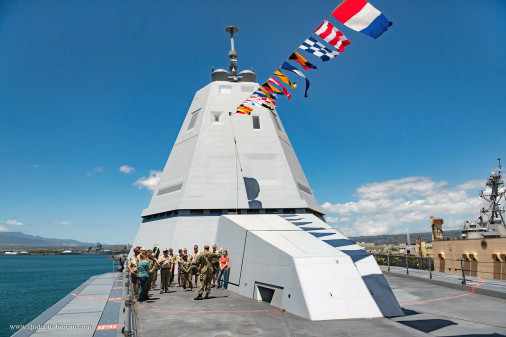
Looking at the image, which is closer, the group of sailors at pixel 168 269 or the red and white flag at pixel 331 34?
the red and white flag at pixel 331 34

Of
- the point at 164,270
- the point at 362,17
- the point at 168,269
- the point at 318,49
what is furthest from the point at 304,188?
the point at 362,17

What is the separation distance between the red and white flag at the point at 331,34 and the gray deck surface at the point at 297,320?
768 centimetres

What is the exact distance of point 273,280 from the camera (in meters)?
9.56

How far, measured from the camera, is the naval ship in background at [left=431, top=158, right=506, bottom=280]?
23422mm

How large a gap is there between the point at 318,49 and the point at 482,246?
918 inches

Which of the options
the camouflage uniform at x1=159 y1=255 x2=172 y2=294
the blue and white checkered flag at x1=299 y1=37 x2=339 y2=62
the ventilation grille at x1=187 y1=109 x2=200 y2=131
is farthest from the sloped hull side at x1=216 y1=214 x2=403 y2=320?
the ventilation grille at x1=187 y1=109 x2=200 y2=131

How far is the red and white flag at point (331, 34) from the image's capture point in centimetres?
959

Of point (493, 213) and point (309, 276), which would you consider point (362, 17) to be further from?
point (493, 213)

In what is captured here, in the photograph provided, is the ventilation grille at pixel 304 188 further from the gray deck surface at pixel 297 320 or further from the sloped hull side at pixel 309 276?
the gray deck surface at pixel 297 320

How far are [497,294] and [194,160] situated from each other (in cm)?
1695

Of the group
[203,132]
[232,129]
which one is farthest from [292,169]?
[203,132]

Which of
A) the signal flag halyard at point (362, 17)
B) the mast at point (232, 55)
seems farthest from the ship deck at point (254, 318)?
the mast at point (232, 55)

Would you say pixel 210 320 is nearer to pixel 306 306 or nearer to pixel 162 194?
pixel 306 306

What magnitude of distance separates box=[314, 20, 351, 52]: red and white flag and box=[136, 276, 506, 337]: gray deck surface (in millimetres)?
7684
